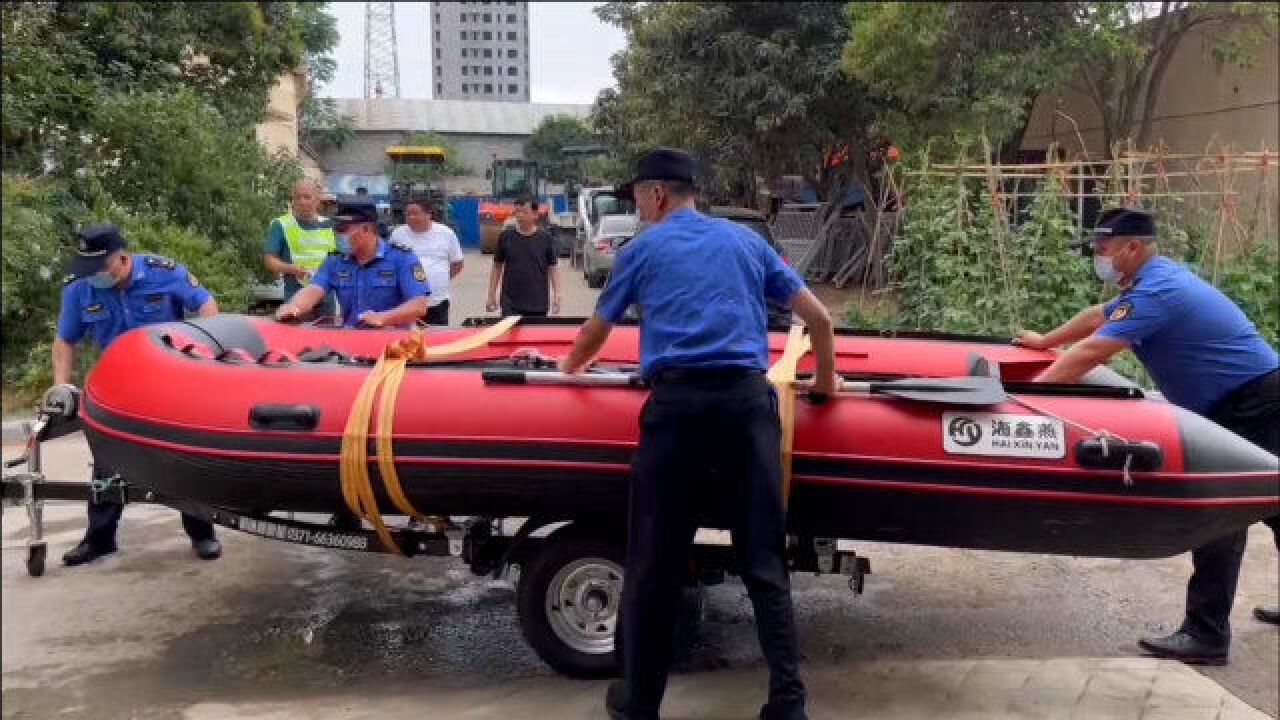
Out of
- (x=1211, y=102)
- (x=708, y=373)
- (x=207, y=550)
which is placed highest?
(x=1211, y=102)

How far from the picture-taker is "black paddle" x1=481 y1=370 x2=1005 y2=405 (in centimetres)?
375

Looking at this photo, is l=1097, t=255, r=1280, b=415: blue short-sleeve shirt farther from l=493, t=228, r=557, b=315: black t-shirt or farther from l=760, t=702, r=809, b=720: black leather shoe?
l=493, t=228, r=557, b=315: black t-shirt

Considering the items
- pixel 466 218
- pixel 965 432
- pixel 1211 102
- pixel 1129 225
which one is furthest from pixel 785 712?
pixel 466 218

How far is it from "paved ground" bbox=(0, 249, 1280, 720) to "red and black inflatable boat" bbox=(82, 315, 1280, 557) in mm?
529

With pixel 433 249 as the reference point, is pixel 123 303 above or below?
below

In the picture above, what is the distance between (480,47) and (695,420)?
398 ft

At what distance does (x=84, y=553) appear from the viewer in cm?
530

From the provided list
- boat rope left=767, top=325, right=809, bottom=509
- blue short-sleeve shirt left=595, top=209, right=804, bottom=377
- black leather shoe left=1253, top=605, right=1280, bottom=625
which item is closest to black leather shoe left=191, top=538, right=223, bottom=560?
blue short-sleeve shirt left=595, top=209, right=804, bottom=377

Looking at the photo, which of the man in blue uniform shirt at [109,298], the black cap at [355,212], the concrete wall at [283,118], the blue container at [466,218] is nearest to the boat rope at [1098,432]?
the black cap at [355,212]

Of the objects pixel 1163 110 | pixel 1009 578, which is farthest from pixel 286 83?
pixel 1009 578

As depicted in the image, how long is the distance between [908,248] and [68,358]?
22.6 feet

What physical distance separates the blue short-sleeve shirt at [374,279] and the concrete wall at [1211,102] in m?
10.8

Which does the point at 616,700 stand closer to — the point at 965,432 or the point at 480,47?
the point at 965,432

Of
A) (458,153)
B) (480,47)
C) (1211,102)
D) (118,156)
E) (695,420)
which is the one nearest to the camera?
(695,420)
